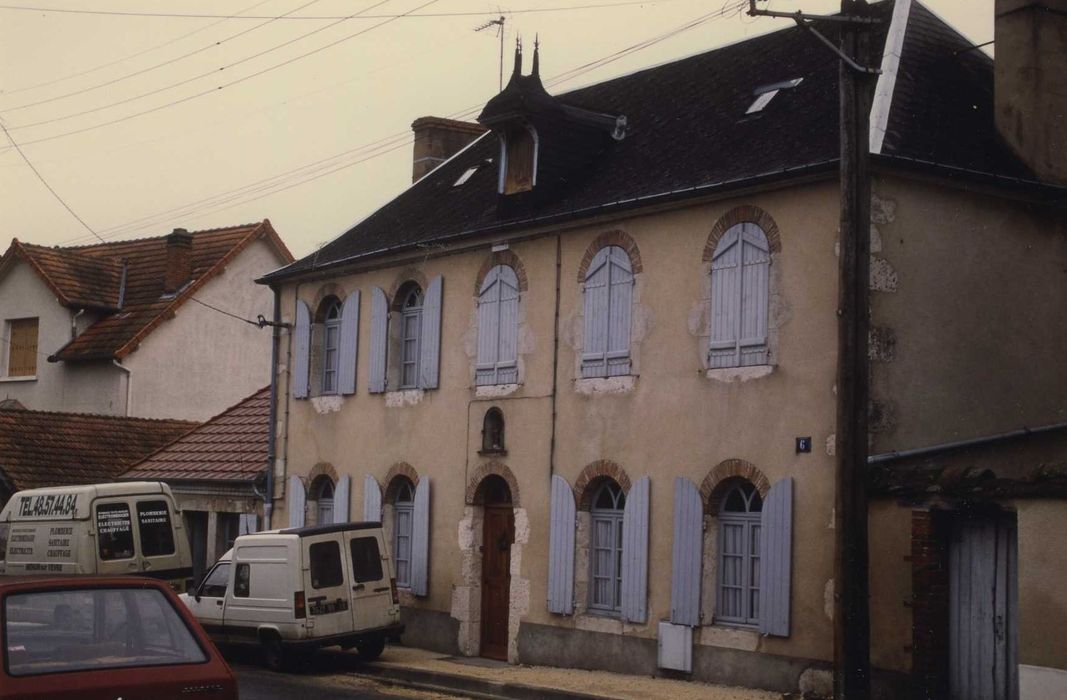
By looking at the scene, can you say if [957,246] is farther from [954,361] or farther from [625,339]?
[625,339]

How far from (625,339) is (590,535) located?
9.13ft

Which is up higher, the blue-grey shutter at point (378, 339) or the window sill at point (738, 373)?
the blue-grey shutter at point (378, 339)

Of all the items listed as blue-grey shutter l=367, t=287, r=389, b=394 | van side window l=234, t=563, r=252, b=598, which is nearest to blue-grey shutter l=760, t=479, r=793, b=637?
van side window l=234, t=563, r=252, b=598

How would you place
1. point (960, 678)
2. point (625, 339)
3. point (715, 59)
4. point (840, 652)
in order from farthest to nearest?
point (715, 59) → point (625, 339) → point (960, 678) → point (840, 652)

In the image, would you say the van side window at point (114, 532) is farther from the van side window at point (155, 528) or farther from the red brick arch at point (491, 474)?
the red brick arch at point (491, 474)

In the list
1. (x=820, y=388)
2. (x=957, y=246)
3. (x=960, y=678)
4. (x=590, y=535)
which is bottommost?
(x=960, y=678)

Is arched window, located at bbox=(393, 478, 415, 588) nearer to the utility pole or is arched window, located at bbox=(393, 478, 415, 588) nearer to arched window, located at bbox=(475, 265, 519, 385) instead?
arched window, located at bbox=(475, 265, 519, 385)

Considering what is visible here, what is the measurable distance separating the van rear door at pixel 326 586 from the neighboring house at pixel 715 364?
8.49ft

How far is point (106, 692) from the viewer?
24.3 feet

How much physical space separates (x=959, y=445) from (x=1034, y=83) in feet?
17.0

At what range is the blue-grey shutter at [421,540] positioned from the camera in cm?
2305

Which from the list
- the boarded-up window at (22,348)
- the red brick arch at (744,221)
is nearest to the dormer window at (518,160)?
the red brick arch at (744,221)

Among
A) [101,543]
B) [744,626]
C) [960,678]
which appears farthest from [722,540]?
[101,543]

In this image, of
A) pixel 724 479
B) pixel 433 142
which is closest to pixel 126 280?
pixel 433 142
